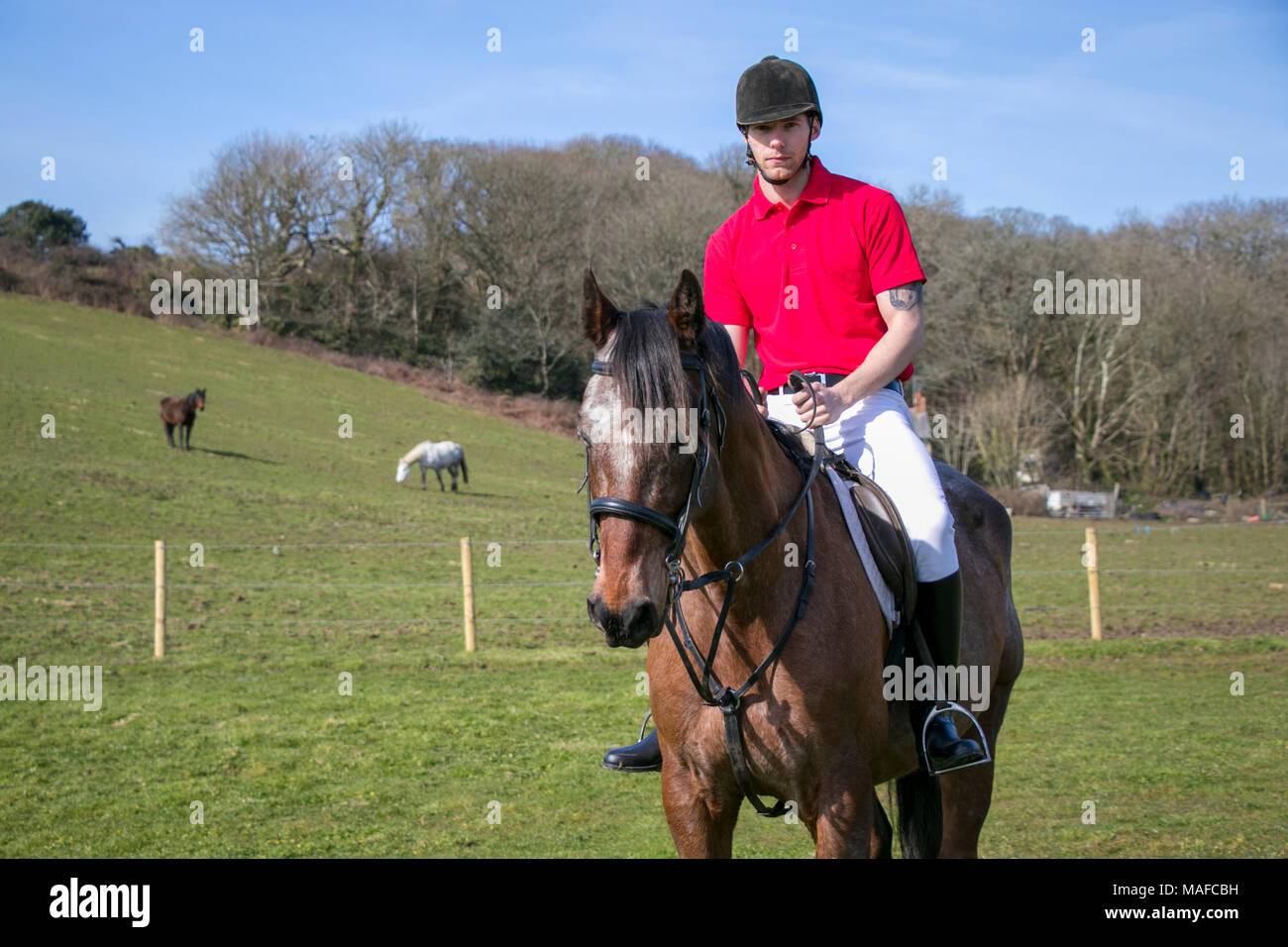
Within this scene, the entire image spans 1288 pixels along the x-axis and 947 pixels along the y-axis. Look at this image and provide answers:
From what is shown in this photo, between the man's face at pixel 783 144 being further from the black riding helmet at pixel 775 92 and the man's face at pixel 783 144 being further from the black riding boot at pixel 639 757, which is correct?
the black riding boot at pixel 639 757

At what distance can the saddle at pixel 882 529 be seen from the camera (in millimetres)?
3350

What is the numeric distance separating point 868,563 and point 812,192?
1.32 metres

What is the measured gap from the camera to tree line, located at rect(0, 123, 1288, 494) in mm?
39000

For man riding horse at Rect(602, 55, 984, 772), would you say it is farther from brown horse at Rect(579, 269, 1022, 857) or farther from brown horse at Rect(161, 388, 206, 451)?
brown horse at Rect(161, 388, 206, 451)

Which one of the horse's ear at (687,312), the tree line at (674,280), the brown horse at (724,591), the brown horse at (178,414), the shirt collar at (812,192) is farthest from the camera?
the tree line at (674,280)

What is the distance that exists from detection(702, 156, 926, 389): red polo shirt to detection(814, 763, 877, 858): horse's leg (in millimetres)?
1392

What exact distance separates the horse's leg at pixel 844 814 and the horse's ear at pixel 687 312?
1302mm

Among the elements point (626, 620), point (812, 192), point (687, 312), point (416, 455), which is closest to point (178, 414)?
point (416, 455)

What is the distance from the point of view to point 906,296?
134 inches

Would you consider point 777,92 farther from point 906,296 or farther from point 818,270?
point 906,296

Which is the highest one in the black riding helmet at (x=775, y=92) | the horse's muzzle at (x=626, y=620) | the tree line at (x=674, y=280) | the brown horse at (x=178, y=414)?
the tree line at (x=674, y=280)

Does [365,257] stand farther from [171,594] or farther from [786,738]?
[786,738]

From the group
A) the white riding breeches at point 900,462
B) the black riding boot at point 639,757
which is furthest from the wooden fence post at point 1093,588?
the black riding boot at point 639,757

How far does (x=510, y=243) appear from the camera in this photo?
4916 cm
